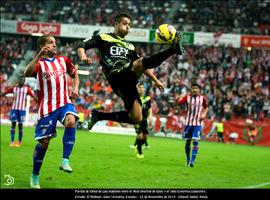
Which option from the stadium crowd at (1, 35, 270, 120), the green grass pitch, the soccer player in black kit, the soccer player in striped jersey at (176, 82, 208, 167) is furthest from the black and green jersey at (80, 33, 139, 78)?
the stadium crowd at (1, 35, 270, 120)

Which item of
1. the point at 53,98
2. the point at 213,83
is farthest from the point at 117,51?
the point at 213,83

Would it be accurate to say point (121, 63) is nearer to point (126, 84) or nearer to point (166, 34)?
point (126, 84)

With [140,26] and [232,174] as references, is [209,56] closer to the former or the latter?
[140,26]

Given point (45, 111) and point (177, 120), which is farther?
point (177, 120)

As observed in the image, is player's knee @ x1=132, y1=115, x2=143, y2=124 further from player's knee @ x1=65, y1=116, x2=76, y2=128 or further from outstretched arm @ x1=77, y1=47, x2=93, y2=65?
outstretched arm @ x1=77, y1=47, x2=93, y2=65

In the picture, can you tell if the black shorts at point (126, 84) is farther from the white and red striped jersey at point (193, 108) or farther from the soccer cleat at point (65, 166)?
the white and red striped jersey at point (193, 108)

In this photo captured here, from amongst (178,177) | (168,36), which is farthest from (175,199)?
(178,177)

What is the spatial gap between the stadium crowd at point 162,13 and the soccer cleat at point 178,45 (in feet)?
103

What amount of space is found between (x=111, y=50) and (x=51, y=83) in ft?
3.59

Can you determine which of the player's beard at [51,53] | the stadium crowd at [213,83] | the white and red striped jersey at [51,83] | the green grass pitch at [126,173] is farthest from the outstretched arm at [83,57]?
the stadium crowd at [213,83]

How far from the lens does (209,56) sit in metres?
34.1

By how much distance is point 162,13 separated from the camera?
40.1 metres

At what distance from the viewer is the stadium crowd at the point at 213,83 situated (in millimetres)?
30125

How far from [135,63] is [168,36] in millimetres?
731
